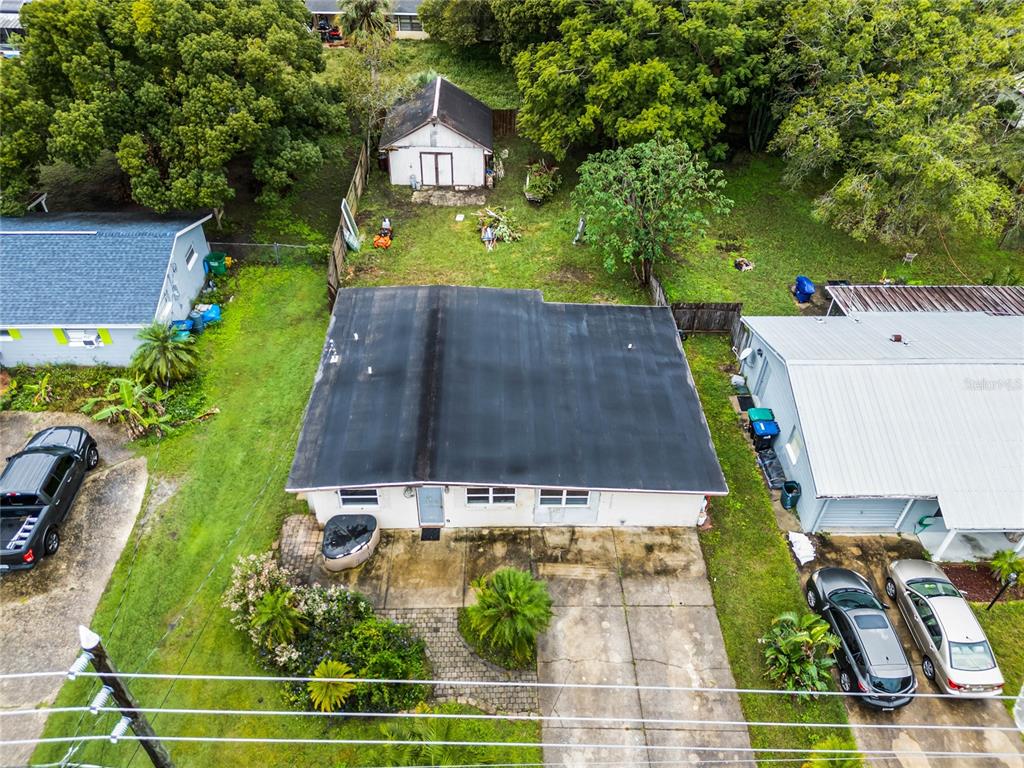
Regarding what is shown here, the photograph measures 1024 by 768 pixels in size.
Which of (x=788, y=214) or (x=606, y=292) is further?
(x=788, y=214)

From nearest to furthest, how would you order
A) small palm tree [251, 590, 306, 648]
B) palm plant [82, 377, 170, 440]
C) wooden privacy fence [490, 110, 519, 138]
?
small palm tree [251, 590, 306, 648] < palm plant [82, 377, 170, 440] < wooden privacy fence [490, 110, 519, 138]

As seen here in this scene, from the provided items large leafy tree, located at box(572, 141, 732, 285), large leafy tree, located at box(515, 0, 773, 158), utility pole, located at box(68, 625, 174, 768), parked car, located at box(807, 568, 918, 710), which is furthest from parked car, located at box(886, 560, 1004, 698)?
large leafy tree, located at box(515, 0, 773, 158)

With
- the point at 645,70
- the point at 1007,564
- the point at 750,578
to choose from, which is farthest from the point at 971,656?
the point at 645,70

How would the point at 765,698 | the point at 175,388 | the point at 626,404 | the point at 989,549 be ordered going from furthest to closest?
the point at 175,388, the point at 626,404, the point at 989,549, the point at 765,698

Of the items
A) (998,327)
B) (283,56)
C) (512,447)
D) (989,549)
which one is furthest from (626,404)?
(283,56)

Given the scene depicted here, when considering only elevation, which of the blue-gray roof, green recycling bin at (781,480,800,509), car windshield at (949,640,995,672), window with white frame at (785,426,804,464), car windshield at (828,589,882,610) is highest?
the blue-gray roof

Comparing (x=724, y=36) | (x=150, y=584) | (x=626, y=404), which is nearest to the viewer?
(x=150, y=584)

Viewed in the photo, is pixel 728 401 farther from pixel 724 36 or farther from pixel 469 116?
pixel 469 116

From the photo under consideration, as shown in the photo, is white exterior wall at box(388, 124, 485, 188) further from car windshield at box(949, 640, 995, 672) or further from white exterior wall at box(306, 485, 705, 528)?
car windshield at box(949, 640, 995, 672)

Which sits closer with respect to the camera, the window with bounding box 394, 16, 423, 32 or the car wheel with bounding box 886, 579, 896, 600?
the car wheel with bounding box 886, 579, 896, 600
